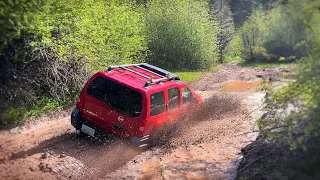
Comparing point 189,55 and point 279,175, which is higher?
point 279,175

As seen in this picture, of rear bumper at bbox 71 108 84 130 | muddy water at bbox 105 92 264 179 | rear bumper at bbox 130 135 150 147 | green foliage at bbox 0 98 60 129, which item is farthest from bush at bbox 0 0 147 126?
muddy water at bbox 105 92 264 179

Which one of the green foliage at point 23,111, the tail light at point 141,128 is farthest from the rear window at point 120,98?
the green foliage at point 23,111

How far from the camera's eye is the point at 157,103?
8.40 meters

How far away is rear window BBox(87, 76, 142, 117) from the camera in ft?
26.1

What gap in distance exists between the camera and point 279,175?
19.4 ft

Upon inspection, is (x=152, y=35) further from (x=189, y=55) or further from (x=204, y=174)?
(x=204, y=174)

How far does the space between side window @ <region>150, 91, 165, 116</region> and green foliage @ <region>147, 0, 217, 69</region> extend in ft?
59.0

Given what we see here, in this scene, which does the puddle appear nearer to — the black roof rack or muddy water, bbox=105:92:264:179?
muddy water, bbox=105:92:264:179

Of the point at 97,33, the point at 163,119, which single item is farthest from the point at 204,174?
the point at 97,33

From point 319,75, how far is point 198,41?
2197cm

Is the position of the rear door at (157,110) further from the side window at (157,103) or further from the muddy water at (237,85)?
the muddy water at (237,85)

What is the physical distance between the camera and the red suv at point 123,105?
7.95m

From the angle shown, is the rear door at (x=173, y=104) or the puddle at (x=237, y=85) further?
the puddle at (x=237, y=85)

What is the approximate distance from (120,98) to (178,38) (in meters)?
19.8
